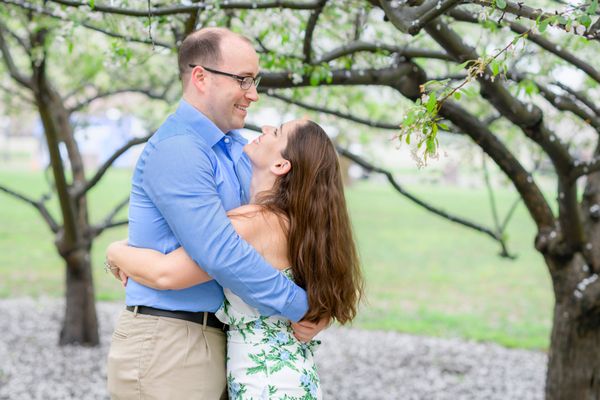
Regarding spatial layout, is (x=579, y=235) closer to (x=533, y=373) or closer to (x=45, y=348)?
(x=533, y=373)

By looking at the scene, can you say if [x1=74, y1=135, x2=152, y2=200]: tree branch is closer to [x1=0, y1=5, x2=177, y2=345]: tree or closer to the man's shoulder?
[x1=0, y1=5, x2=177, y2=345]: tree

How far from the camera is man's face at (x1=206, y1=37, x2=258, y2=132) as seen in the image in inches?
105

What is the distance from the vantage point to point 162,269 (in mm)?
2453

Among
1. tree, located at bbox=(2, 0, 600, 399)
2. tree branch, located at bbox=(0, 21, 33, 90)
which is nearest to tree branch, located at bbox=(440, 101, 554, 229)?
tree, located at bbox=(2, 0, 600, 399)

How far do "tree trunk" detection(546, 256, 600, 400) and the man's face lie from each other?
9.38 ft

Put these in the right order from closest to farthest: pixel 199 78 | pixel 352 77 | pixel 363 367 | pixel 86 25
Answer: pixel 199 78
pixel 352 77
pixel 86 25
pixel 363 367

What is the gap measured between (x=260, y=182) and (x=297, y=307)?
43 centimetres

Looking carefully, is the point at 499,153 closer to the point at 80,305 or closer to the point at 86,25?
the point at 86,25

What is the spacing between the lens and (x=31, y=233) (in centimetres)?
1783

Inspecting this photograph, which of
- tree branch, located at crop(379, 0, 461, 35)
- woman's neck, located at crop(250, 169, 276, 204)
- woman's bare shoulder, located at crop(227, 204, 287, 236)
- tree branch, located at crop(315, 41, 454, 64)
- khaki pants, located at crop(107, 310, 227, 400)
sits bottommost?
khaki pants, located at crop(107, 310, 227, 400)

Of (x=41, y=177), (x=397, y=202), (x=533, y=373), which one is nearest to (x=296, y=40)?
(x=533, y=373)

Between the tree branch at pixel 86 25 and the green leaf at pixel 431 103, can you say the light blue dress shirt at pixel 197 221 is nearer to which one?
the green leaf at pixel 431 103

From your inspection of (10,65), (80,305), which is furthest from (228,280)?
(80,305)

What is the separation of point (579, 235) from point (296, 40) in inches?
79.4
